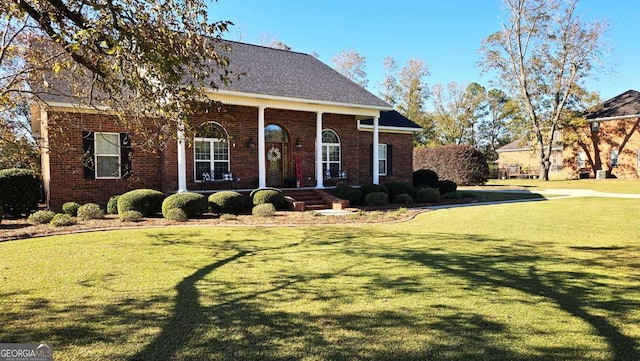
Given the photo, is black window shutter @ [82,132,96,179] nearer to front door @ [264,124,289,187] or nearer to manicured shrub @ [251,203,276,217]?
manicured shrub @ [251,203,276,217]

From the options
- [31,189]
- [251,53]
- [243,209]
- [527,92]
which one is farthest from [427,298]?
[527,92]

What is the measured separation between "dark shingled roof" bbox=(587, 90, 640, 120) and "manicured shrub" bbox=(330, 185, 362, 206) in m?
31.6

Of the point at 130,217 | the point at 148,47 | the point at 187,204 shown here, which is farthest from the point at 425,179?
the point at 148,47

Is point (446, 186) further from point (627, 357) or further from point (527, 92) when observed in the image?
point (527, 92)

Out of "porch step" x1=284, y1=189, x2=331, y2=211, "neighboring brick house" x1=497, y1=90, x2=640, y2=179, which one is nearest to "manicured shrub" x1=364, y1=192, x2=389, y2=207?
"porch step" x1=284, y1=189, x2=331, y2=211

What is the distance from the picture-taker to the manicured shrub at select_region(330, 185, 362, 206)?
1664 cm

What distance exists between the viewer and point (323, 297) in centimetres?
502

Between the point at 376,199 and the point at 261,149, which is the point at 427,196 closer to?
the point at 376,199

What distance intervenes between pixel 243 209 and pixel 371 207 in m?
5.06

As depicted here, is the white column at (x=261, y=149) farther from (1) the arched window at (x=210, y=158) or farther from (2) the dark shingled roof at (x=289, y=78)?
(1) the arched window at (x=210, y=158)

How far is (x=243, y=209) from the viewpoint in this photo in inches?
561

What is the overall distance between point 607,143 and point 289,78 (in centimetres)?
3328

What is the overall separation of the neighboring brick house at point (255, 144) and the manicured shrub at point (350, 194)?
4.04ft

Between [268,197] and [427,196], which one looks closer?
[268,197]
